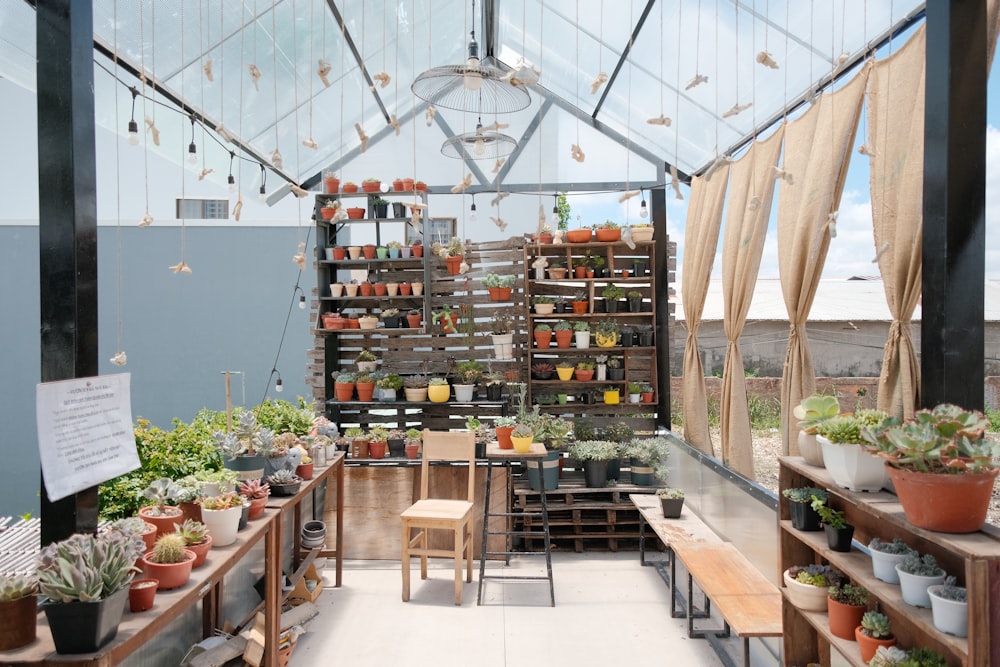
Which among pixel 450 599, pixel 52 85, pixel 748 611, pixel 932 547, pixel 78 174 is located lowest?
pixel 450 599

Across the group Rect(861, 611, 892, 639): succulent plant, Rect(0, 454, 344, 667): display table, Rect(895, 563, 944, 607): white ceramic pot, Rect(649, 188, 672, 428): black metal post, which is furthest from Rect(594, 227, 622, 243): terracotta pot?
Rect(895, 563, 944, 607): white ceramic pot

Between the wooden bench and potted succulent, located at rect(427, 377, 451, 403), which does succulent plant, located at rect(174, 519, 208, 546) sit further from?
potted succulent, located at rect(427, 377, 451, 403)

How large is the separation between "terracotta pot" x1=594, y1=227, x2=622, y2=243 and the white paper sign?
14.7ft

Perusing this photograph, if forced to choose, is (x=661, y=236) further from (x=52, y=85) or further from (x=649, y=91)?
(x=52, y=85)

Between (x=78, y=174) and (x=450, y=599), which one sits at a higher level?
(x=78, y=174)

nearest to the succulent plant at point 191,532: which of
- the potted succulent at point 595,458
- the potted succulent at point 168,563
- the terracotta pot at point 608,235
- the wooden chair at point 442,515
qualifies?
the potted succulent at point 168,563

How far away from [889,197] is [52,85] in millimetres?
3285

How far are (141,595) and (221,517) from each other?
1.90ft

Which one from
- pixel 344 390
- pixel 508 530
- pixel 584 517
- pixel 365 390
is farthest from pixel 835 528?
pixel 344 390

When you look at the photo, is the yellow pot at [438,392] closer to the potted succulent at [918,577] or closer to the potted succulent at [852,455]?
the potted succulent at [852,455]

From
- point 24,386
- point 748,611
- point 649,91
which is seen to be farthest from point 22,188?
point 748,611

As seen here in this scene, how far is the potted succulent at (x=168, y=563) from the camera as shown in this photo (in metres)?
2.01

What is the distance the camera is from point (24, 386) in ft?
28.3

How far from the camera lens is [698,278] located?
5.78 meters
